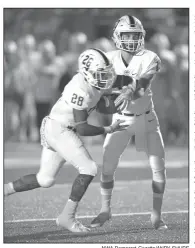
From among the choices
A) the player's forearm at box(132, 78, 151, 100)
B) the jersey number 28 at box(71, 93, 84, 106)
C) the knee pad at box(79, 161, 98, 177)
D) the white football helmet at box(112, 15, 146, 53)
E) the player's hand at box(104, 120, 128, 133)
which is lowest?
the knee pad at box(79, 161, 98, 177)

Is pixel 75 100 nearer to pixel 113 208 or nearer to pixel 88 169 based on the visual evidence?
pixel 88 169

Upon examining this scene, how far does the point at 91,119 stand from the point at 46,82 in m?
0.97

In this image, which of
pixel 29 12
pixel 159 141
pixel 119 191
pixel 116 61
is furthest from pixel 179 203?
pixel 29 12

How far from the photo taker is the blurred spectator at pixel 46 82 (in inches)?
499

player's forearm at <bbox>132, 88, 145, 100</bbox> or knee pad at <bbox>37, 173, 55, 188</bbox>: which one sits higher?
player's forearm at <bbox>132, 88, 145, 100</bbox>

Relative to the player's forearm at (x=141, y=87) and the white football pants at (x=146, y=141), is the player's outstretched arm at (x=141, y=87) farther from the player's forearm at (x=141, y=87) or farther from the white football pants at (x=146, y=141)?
the white football pants at (x=146, y=141)

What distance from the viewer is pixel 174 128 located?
44.2 ft

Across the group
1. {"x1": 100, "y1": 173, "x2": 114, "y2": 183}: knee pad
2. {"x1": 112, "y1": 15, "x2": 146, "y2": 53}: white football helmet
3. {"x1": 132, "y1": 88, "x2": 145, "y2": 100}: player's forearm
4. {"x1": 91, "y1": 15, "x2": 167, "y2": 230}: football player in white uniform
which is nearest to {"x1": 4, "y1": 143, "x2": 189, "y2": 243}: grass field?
{"x1": 91, "y1": 15, "x2": 167, "y2": 230}: football player in white uniform

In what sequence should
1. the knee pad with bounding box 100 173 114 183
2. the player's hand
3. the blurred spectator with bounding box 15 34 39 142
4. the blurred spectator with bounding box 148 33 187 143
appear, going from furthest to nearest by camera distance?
the blurred spectator with bounding box 15 34 39 142 < the blurred spectator with bounding box 148 33 187 143 < the knee pad with bounding box 100 173 114 183 < the player's hand

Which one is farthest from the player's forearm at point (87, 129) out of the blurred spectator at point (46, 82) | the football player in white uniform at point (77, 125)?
the blurred spectator at point (46, 82)

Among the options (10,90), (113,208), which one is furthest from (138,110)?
(10,90)

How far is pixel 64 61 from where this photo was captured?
42.1 feet

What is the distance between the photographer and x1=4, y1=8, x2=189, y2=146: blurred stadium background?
12609 mm

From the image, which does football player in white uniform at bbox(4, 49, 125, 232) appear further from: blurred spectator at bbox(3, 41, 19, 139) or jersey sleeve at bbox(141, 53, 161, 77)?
blurred spectator at bbox(3, 41, 19, 139)
